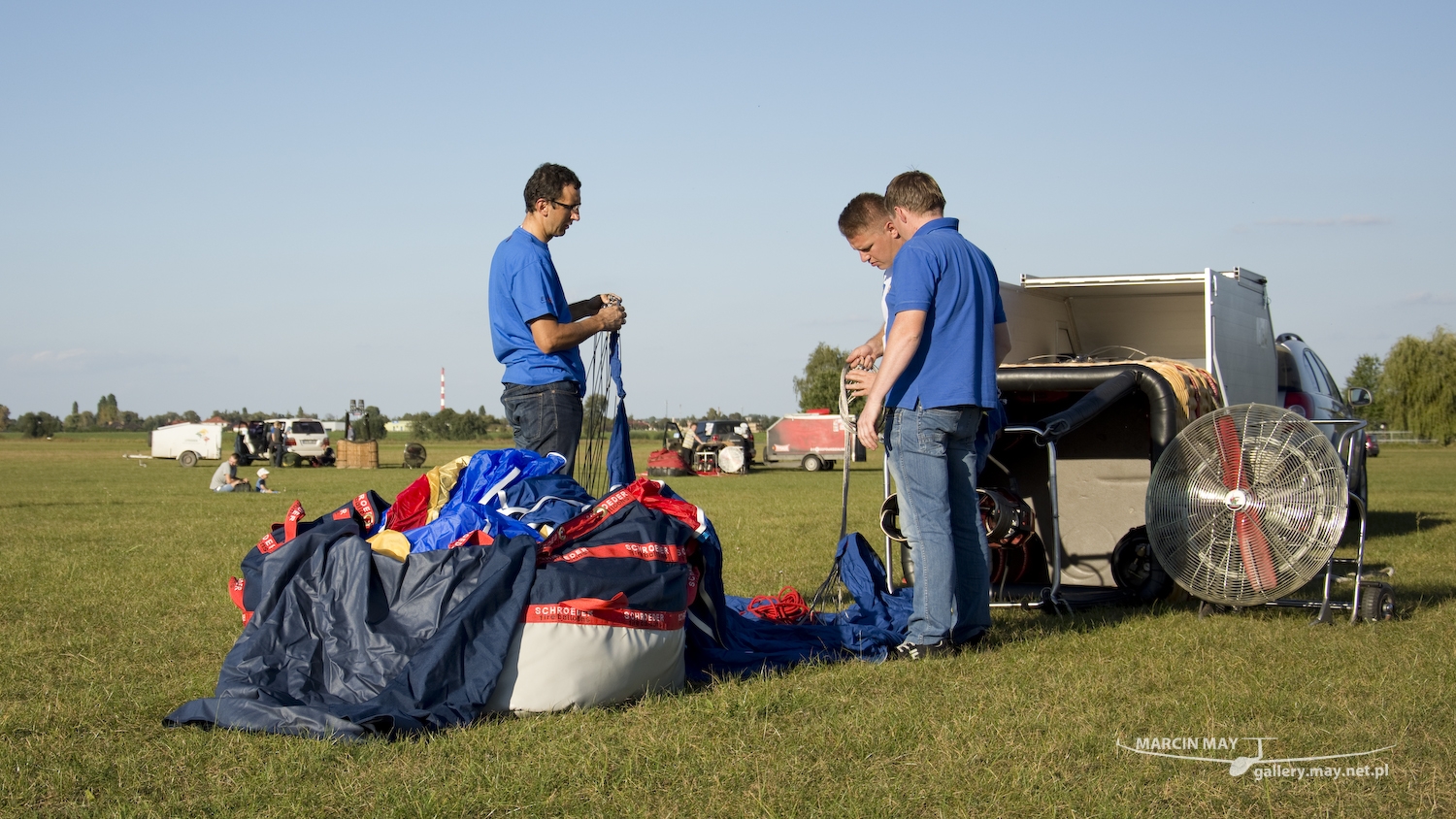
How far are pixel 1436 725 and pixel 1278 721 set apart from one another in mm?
459

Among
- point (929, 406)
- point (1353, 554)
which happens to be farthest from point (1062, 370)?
point (1353, 554)

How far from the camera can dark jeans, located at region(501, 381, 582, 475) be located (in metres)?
4.68

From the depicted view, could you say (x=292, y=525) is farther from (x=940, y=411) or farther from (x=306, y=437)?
(x=306, y=437)

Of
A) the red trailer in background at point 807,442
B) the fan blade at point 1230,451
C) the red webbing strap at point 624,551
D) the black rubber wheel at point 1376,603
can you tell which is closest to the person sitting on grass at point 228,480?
Answer: the red trailer in background at point 807,442

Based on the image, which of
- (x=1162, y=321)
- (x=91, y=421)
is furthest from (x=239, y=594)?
(x=91, y=421)

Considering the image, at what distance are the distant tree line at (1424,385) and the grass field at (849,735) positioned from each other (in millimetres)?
61122

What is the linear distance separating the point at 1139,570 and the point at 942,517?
2.06m

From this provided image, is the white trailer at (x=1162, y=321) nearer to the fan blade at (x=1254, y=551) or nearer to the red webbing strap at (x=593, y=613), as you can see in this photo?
the fan blade at (x=1254, y=551)

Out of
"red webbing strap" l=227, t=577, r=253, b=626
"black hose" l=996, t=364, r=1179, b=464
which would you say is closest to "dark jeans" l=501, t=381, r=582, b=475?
"red webbing strap" l=227, t=577, r=253, b=626

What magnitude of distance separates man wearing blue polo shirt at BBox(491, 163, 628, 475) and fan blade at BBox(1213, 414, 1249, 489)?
286 cm

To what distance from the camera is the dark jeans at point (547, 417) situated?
4.68 metres

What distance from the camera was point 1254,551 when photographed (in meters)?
5.11

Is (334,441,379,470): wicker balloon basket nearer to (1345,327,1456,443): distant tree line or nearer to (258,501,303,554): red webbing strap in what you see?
(258,501,303,554): red webbing strap

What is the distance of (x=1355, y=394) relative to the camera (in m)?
11.1
